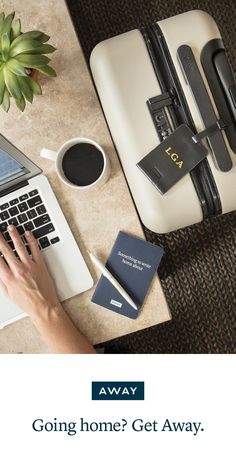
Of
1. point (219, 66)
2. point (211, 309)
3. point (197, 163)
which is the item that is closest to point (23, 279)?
point (197, 163)

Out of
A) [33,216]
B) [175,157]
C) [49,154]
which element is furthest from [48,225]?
[175,157]

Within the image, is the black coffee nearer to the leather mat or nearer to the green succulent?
the green succulent

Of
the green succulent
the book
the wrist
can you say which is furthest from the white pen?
the green succulent

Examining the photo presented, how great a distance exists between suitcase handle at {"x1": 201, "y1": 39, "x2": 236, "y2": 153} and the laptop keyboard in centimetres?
40

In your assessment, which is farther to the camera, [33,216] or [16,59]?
[33,216]

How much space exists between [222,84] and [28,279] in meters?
0.55

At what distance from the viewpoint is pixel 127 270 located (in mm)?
956

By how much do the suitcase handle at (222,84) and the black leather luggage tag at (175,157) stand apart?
0.21 ft

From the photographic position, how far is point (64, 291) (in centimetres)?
96

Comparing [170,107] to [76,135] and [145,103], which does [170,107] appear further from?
[76,135]

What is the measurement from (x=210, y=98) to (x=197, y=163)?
5.0 inches
